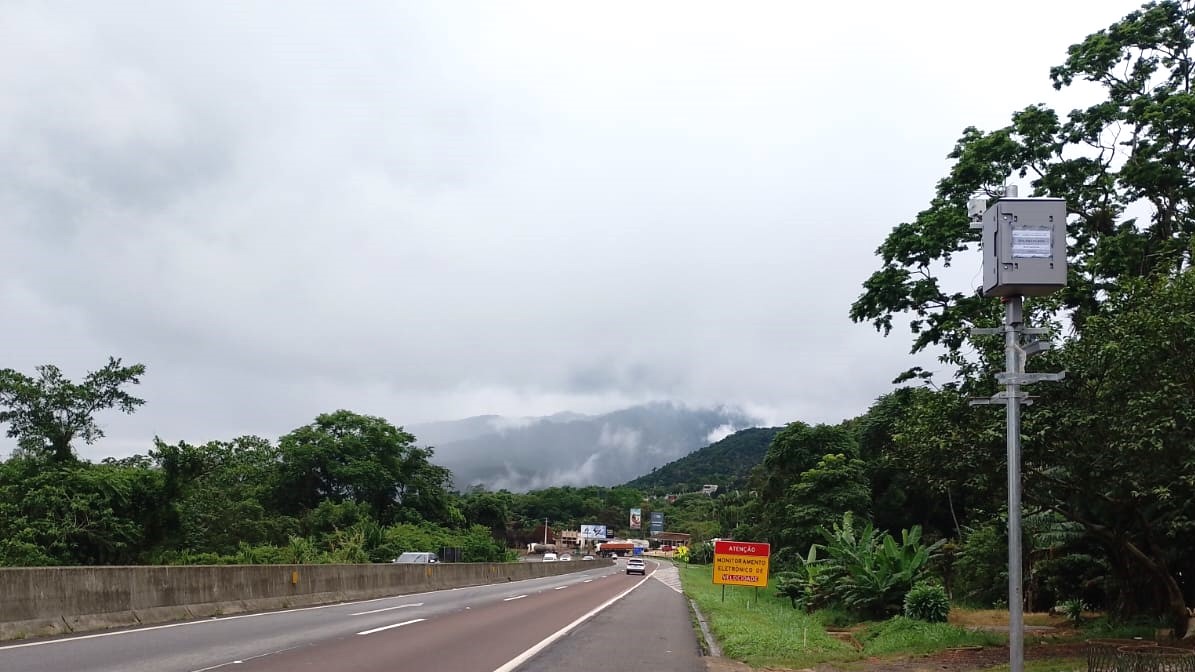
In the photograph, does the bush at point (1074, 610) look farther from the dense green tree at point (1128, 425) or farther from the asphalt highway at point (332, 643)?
the asphalt highway at point (332, 643)

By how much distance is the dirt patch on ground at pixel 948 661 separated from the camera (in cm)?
1288

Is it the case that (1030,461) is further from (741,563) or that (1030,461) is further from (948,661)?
(741,563)

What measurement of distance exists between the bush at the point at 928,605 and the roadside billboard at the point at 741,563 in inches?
208

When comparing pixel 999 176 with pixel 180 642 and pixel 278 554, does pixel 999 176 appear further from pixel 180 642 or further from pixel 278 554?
pixel 278 554

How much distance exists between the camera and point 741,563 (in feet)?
78.6

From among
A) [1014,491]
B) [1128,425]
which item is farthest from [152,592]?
[1128,425]

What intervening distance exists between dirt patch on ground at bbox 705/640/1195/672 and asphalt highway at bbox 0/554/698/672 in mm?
989

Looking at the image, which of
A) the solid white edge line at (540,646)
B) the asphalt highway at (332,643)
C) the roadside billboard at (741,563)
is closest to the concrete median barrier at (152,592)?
the asphalt highway at (332,643)

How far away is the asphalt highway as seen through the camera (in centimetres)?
1053

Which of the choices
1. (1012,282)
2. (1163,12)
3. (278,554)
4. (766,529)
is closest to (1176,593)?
(1012,282)

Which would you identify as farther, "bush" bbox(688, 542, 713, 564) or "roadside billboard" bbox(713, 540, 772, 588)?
"bush" bbox(688, 542, 713, 564)

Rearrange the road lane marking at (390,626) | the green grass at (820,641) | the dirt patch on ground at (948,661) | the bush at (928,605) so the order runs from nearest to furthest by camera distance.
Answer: the dirt patch on ground at (948,661) < the green grass at (820,641) < the road lane marking at (390,626) < the bush at (928,605)

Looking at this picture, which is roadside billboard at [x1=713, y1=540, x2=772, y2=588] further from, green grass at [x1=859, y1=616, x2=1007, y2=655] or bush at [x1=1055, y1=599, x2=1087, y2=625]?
bush at [x1=1055, y1=599, x2=1087, y2=625]

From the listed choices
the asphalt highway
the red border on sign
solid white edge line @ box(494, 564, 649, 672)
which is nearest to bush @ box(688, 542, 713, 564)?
the red border on sign
